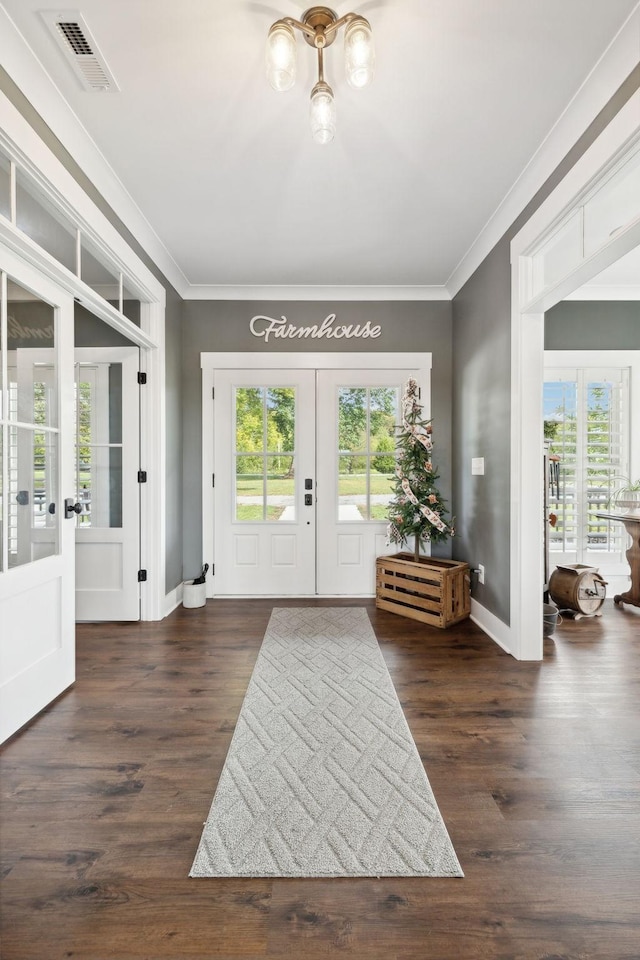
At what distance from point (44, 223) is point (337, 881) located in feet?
9.49

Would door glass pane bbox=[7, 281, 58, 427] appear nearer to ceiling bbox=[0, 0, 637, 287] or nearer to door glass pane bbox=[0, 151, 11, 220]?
door glass pane bbox=[0, 151, 11, 220]

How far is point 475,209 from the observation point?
10.1ft

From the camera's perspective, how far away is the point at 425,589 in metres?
3.73

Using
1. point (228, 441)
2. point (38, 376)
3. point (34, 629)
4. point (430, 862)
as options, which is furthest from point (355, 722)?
point (228, 441)

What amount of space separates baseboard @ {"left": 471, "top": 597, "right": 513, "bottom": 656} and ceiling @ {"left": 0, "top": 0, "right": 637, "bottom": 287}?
2.76m

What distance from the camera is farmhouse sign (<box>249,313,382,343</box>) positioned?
4418 millimetres

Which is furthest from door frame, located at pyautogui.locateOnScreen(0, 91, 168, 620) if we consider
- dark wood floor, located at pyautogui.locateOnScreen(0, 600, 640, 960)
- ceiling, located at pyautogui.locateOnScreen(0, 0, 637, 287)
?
dark wood floor, located at pyautogui.locateOnScreen(0, 600, 640, 960)

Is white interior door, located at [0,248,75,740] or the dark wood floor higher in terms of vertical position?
white interior door, located at [0,248,75,740]

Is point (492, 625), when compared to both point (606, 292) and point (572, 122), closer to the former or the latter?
point (572, 122)

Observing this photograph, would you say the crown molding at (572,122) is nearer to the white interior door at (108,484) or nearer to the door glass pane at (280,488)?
the door glass pane at (280,488)

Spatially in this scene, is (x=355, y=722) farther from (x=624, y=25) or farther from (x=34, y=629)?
(x=624, y=25)

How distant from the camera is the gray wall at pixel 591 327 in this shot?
447 cm

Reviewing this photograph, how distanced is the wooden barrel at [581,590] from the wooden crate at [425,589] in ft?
2.66

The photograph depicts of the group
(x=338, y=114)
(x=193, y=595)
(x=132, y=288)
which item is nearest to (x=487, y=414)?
(x=338, y=114)
